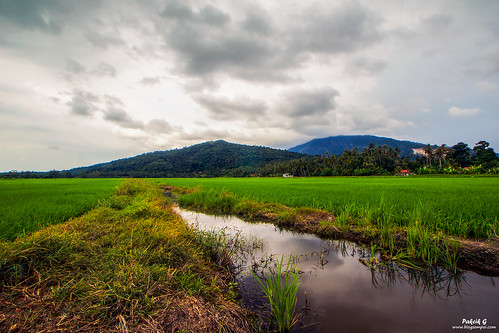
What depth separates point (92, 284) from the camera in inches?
88.0

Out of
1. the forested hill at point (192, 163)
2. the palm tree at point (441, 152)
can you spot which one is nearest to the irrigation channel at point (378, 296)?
the forested hill at point (192, 163)

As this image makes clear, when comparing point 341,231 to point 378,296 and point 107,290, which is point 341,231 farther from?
point 107,290

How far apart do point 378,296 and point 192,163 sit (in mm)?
91613

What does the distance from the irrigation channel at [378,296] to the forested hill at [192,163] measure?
7071 centimetres

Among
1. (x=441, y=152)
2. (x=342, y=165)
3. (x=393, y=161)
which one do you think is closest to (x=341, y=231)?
(x=342, y=165)

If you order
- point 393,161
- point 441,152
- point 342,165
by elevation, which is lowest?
point 342,165

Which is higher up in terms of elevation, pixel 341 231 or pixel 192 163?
pixel 192 163

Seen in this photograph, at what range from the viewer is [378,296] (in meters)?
2.89

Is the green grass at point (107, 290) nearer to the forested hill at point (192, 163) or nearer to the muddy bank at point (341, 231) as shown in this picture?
the muddy bank at point (341, 231)

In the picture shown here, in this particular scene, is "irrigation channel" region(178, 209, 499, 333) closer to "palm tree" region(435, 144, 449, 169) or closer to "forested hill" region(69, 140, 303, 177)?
"forested hill" region(69, 140, 303, 177)

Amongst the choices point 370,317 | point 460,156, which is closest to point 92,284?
point 370,317

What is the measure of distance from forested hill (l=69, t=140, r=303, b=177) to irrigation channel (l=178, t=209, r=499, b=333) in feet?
232

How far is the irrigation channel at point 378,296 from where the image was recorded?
94.6 inches

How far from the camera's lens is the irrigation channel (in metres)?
2.40
